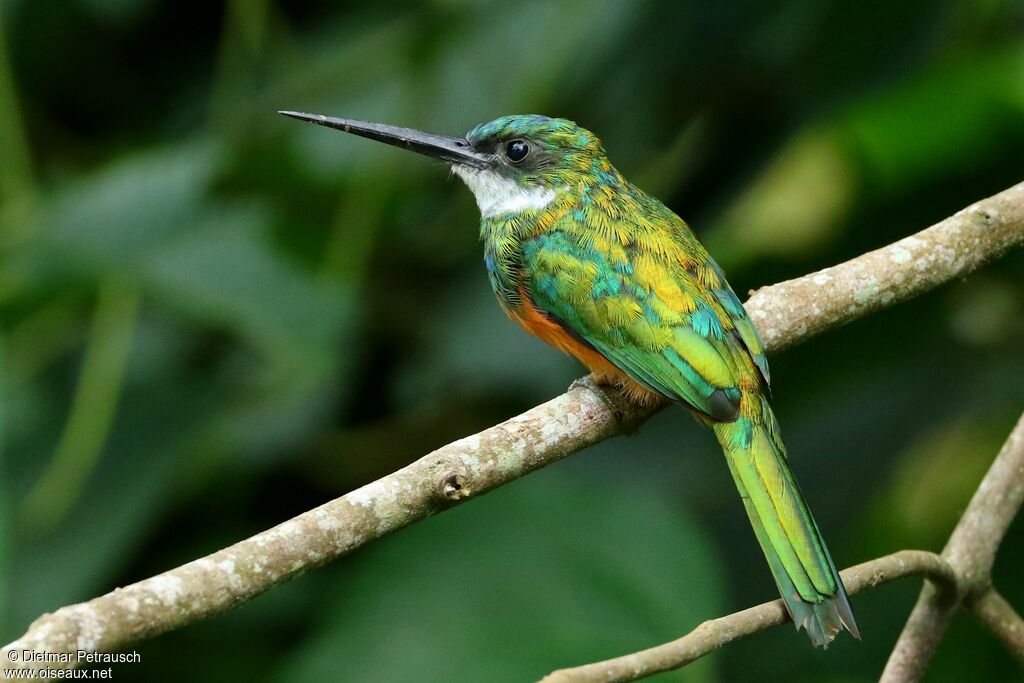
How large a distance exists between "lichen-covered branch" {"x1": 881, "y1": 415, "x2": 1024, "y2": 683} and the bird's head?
1033 millimetres

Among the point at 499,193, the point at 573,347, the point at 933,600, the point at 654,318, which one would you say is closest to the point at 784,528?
the point at 933,600

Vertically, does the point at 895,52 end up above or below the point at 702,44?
below

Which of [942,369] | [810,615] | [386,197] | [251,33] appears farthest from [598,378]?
[251,33]

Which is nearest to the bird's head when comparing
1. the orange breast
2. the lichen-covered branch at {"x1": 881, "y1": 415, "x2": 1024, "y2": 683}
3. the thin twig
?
the orange breast

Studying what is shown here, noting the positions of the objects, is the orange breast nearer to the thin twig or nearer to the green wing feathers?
the green wing feathers

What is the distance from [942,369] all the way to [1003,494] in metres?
1.36

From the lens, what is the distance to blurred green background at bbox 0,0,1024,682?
281cm

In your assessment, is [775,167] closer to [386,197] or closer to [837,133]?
[837,133]

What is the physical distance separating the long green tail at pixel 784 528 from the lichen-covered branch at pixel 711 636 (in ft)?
0.16

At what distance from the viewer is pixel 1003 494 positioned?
6.89 ft

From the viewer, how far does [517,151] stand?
281 centimetres

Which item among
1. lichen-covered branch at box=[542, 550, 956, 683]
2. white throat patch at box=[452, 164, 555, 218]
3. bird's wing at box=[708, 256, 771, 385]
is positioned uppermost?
→ white throat patch at box=[452, 164, 555, 218]

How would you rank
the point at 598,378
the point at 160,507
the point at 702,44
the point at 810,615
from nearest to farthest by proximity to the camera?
1. the point at 810,615
2. the point at 598,378
3. the point at 160,507
4. the point at 702,44

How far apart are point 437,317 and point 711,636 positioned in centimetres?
190
